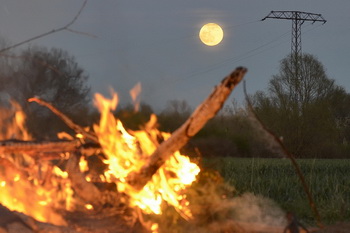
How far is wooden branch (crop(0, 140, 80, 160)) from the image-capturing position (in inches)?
194

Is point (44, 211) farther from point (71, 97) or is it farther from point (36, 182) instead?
point (71, 97)

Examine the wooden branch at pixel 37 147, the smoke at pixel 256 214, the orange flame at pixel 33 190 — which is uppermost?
the wooden branch at pixel 37 147

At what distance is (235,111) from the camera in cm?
1009

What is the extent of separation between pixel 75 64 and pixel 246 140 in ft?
17.0

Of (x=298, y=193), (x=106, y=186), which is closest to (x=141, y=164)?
(x=106, y=186)

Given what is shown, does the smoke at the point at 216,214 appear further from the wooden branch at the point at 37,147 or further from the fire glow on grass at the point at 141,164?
the wooden branch at the point at 37,147

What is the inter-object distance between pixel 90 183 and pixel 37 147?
575mm

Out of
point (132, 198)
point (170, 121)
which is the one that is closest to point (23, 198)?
point (132, 198)

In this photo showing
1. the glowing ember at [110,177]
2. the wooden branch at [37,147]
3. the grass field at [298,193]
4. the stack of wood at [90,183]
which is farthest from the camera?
the grass field at [298,193]

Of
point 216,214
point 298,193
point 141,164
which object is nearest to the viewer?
point 141,164

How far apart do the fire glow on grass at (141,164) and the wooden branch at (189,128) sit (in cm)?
12

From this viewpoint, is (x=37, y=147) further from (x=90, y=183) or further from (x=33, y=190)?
(x=90, y=183)

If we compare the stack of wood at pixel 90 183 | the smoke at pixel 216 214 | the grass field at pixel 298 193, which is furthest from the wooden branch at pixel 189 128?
the grass field at pixel 298 193

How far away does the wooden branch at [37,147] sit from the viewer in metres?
4.93
